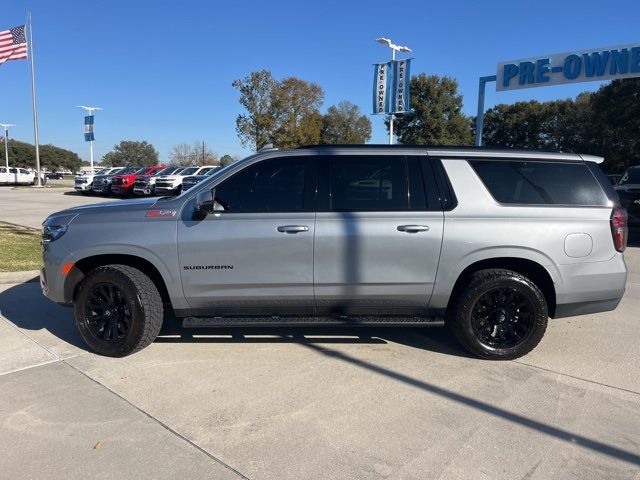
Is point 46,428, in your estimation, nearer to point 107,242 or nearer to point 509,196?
point 107,242

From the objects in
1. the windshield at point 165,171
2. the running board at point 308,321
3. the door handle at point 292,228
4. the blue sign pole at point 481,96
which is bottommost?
the running board at point 308,321

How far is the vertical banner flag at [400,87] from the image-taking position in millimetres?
21734

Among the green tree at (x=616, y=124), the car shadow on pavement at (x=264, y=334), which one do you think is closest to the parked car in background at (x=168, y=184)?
the car shadow on pavement at (x=264, y=334)

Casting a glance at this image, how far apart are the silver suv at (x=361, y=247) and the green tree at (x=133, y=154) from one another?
12377 cm

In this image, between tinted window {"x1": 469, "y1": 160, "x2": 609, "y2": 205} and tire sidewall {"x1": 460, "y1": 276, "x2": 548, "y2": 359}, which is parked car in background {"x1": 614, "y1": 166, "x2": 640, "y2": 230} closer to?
tinted window {"x1": 469, "y1": 160, "x2": 609, "y2": 205}

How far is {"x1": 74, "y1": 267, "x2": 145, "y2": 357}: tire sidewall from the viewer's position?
4.32 meters

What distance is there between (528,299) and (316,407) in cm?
210

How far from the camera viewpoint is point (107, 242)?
170 inches

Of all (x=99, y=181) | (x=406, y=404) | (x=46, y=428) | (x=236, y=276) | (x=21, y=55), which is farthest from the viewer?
→ (x=99, y=181)

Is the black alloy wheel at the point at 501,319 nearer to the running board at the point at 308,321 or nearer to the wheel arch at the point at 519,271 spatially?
the wheel arch at the point at 519,271

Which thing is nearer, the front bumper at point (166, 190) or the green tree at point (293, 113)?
the front bumper at point (166, 190)

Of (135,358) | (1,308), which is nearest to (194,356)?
(135,358)

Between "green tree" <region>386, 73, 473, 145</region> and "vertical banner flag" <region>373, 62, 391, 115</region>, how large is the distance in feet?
62.6

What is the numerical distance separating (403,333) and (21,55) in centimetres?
2814
